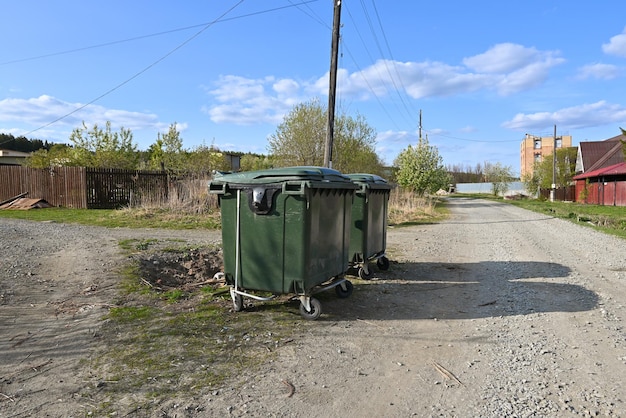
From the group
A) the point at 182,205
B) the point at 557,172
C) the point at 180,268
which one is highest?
the point at 557,172

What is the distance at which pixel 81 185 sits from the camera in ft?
60.6

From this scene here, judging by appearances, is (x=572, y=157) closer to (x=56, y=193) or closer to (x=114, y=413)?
(x=56, y=193)

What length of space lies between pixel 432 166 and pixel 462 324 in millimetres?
26254

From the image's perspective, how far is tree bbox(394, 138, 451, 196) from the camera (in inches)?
1139

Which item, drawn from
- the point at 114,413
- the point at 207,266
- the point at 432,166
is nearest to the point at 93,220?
the point at 207,266

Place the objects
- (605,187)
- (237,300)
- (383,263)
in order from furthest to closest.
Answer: (605,187), (383,263), (237,300)

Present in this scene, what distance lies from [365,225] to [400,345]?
2.79 metres

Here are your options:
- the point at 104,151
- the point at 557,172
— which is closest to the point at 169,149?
the point at 104,151

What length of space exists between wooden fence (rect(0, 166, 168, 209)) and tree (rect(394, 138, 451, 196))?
1618cm

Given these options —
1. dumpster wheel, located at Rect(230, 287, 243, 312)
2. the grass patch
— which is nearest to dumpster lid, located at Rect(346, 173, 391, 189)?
the grass patch

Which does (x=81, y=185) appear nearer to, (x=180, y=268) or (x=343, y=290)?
(x=180, y=268)

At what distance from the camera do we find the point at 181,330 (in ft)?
14.0

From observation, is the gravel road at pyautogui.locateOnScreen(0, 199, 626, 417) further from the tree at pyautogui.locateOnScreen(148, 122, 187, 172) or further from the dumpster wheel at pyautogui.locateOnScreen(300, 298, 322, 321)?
the tree at pyautogui.locateOnScreen(148, 122, 187, 172)

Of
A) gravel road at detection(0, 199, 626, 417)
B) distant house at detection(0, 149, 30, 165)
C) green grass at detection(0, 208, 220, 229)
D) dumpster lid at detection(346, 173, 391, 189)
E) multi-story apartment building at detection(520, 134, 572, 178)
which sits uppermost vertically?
multi-story apartment building at detection(520, 134, 572, 178)
